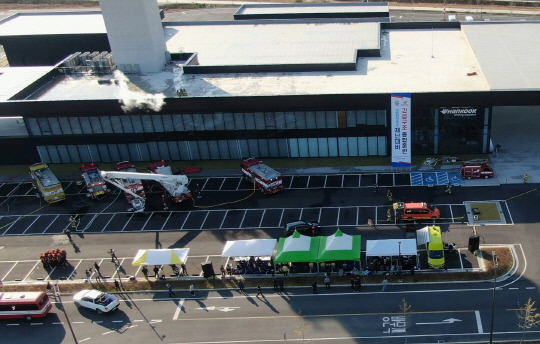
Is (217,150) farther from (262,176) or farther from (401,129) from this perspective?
(401,129)

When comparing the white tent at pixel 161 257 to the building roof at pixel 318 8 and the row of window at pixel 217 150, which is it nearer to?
the row of window at pixel 217 150

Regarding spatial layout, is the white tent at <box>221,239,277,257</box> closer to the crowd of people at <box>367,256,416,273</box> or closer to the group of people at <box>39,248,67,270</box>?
the crowd of people at <box>367,256,416,273</box>

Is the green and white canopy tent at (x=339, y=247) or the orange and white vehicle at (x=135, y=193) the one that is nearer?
the green and white canopy tent at (x=339, y=247)

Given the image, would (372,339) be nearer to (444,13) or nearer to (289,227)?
(289,227)

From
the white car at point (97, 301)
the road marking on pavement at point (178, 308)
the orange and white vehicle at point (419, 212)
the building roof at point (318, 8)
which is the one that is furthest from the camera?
the building roof at point (318, 8)

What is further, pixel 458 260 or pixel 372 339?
pixel 458 260

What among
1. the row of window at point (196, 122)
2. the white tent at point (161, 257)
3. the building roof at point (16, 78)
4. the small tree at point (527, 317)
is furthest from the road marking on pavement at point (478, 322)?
the building roof at point (16, 78)

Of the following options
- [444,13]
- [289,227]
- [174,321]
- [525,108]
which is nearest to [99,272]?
[174,321]
